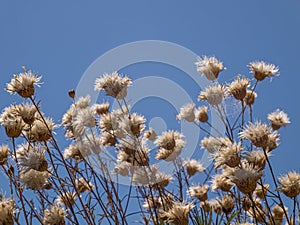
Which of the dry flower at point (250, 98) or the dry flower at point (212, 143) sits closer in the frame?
the dry flower at point (212, 143)

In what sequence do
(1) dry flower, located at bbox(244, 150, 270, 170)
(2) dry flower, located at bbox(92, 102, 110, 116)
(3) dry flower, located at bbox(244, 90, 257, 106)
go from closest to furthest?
(1) dry flower, located at bbox(244, 150, 270, 170) → (3) dry flower, located at bbox(244, 90, 257, 106) → (2) dry flower, located at bbox(92, 102, 110, 116)

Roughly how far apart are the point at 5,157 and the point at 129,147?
20.5 inches

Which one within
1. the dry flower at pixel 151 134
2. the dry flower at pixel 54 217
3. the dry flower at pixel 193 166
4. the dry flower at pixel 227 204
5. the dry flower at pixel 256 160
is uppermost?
the dry flower at pixel 151 134

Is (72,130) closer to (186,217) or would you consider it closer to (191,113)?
(191,113)

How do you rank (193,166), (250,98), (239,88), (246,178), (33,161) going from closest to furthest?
1. (246,178)
2. (33,161)
3. (239,88)
4. (250,98)
5. (193,166)

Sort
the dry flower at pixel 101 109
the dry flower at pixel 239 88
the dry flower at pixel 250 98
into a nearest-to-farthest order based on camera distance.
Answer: the dry flower at pixel 239 88 < the dry flower at pixel 250 98 < the dry flower at pixel 101 109

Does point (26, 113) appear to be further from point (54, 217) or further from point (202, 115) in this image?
point (202, 115)

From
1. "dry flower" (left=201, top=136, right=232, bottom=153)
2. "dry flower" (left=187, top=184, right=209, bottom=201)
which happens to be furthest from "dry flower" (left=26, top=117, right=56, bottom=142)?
"dry flower" (left=187, top=184, right=209, bottom=201)

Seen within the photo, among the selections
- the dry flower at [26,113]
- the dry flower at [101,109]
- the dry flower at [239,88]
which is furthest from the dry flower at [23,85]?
the dry flower at [239,88]

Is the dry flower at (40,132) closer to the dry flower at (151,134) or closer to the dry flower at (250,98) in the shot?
the dry flower at (151,134)

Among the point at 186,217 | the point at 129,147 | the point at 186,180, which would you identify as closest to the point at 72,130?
the point at 129,147

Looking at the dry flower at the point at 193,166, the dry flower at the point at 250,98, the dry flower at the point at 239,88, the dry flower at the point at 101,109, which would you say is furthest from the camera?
the dry flower at the point at 193,166

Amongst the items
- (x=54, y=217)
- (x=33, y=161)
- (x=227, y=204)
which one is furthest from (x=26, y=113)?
(x=227, y=204)

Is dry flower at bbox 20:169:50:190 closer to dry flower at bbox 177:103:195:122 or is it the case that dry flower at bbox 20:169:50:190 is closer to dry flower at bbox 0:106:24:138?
dry flower at bbox 0:106:24:138
